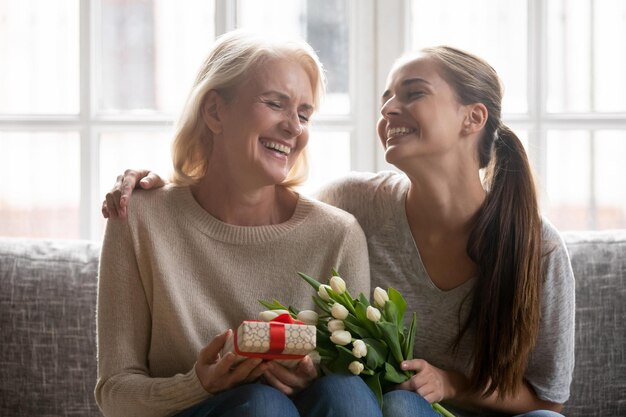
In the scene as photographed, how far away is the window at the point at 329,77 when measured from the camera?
3.06 meters

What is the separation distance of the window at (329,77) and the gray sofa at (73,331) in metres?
0.54

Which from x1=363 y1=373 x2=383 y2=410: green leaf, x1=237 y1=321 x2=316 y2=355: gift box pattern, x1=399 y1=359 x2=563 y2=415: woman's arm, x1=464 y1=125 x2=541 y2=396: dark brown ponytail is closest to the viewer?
x1=237 y1=321 x2=316 y2=355: gift box pattern

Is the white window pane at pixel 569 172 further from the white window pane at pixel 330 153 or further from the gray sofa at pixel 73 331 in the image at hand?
the white window pane at pixel 330 153

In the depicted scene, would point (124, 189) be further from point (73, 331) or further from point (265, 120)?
point (73, 331)

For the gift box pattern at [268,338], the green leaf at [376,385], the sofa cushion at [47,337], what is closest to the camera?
the gift box pattern at [268,338]

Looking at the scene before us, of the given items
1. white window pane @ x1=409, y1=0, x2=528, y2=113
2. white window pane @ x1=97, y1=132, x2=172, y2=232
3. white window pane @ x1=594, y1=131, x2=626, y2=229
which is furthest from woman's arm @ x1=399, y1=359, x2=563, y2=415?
white window pane @ x1=97, y1=132, x2=172, y2=232

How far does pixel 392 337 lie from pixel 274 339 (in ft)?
1.03

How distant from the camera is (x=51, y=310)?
2533 mm

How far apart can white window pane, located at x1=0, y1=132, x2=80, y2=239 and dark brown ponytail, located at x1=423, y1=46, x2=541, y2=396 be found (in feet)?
4.70

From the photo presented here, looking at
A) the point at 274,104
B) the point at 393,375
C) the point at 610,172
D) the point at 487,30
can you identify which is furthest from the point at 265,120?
the point at 610,172

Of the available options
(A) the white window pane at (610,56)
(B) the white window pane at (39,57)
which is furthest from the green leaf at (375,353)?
(B) the white window pane at (39,57)

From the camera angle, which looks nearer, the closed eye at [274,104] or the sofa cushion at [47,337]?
the closed eye at [274,104]

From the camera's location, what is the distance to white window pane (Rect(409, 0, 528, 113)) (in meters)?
3.06

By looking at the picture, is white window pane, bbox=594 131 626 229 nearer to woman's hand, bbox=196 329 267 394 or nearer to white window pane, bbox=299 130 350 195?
white window pane, bbox=299 130 350 195
